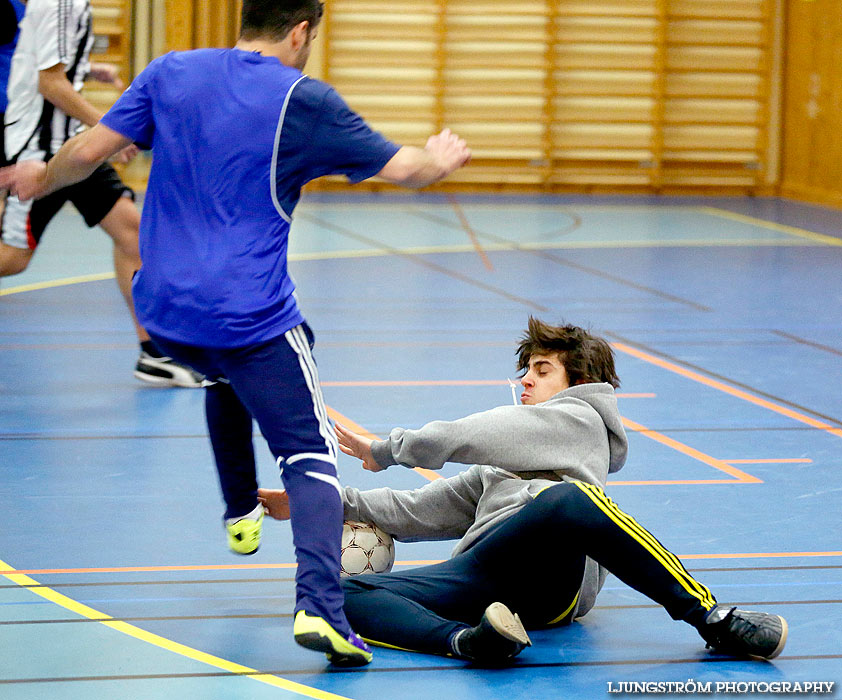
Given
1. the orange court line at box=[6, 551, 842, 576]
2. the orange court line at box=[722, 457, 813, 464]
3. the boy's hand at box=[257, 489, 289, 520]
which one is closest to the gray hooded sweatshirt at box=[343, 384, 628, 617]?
the boy's hand at box=[257, 489, 289, 520]

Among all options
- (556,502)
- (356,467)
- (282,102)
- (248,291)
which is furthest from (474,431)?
(356,467)

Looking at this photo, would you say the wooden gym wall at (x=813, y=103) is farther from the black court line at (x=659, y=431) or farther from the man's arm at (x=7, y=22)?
the man's arm at (x=7, y=22)

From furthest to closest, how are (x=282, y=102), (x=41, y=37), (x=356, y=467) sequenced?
(x=41, y=37)
(x=356, y=467)
(x=282, y=102)

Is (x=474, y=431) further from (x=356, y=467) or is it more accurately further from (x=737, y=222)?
(x=737, y=222)

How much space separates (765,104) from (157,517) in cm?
1123

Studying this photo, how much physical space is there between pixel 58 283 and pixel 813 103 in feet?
27.2

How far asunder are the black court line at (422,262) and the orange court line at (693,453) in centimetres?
240

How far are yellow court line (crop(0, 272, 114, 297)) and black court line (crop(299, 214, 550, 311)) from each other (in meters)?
2.02

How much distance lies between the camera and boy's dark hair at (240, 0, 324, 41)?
2.63 m

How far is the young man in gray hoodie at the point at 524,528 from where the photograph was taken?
101 inches

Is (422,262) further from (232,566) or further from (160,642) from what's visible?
(160,642)

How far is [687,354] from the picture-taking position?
19.9 feet

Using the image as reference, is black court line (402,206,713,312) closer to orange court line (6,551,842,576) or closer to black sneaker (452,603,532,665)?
orange court line (6,551,842,576)

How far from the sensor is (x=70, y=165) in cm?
276
